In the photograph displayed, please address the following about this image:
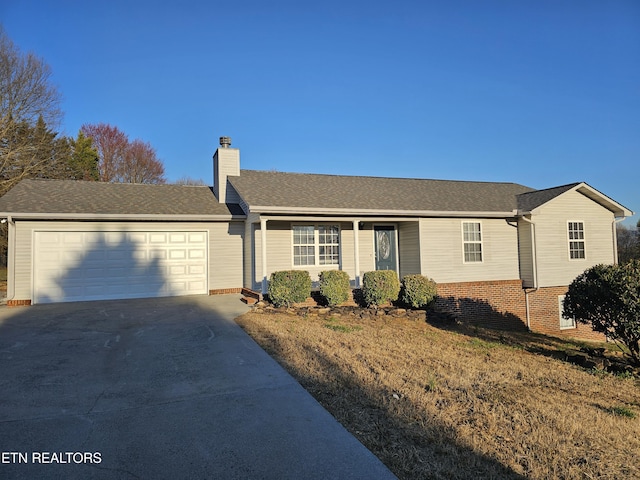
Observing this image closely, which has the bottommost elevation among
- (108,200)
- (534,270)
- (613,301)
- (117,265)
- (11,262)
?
(613,301)

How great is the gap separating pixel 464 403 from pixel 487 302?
33.0 feet

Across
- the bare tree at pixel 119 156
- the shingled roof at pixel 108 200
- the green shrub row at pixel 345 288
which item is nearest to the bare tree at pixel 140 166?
the bare tree at pixel 119 156

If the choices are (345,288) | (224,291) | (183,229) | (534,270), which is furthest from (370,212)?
(534,270)

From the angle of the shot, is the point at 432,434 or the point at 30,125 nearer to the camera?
the point at 432,434

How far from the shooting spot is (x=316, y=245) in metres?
13.6

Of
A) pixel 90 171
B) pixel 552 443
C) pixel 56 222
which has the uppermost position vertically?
pixel 90 171

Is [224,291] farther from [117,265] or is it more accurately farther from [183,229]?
[117,265]

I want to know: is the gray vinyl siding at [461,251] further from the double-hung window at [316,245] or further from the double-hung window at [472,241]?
the double-hung window at [316,245]

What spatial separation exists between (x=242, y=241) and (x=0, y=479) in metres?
10.8

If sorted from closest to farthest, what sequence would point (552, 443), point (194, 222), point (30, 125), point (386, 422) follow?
point (552, 443) < point (386, 422) < point (194, 222) < point (30, 125)

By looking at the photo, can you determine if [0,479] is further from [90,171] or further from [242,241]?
[90,171]

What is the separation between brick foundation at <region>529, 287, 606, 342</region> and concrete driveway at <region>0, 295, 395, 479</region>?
1139 cm

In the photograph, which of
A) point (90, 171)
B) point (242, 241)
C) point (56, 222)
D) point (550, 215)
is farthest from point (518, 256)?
point (90, 171)

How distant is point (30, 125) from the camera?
21547 mm
